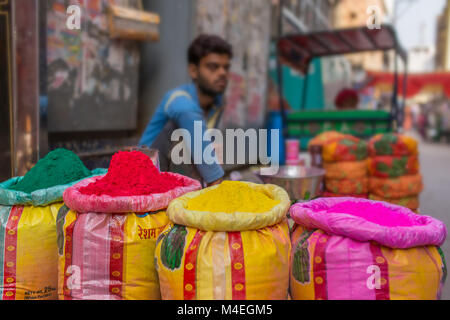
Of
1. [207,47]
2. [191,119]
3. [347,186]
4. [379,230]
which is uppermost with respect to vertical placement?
[207,47]

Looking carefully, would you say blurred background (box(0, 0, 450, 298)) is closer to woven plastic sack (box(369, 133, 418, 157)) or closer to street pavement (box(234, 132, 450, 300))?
street pavement (box(234, 132, 450, 300))

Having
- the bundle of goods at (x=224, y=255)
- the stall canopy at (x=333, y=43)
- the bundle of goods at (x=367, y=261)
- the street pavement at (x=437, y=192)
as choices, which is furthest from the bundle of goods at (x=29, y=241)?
the stall canopy at (x=333, y=43)

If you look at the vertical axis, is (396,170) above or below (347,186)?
above

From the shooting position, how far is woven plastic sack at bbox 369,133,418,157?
10.0 feet

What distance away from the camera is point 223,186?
4.35ft

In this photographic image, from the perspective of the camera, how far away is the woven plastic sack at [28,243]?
1437mm

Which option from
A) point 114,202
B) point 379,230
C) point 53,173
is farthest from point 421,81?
point 114,202

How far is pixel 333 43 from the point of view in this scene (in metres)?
5.43

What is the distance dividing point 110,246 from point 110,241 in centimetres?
2

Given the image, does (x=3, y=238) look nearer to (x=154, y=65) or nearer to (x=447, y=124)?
(x=154, y=65)

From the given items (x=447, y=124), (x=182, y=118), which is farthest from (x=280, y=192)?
(x=447, y=124)

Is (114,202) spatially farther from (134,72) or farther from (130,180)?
(134,72)

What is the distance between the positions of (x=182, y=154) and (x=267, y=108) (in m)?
6.18

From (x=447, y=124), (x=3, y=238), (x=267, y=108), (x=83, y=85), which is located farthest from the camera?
(x=447, y=124)
